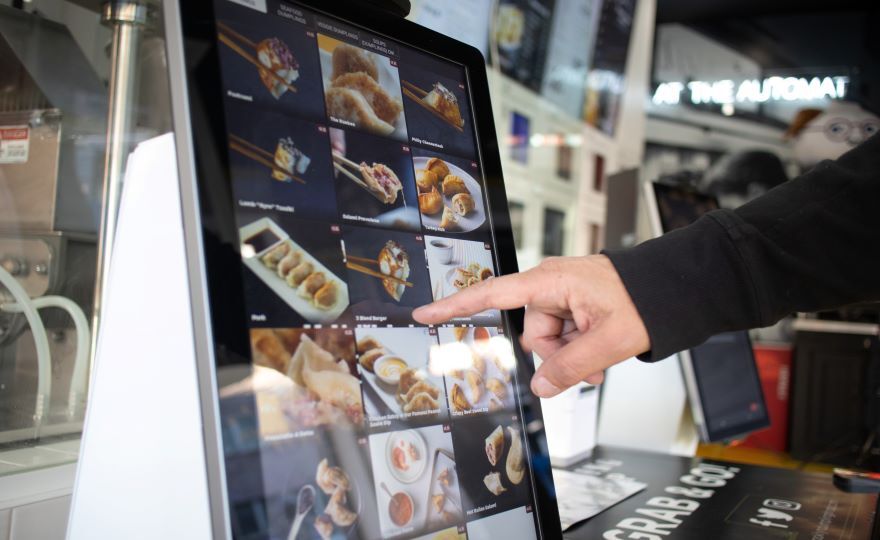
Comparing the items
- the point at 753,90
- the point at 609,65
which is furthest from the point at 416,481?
the point at 753,90

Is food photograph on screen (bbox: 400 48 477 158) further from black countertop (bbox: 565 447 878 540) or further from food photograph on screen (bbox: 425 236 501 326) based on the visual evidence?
black countertop (bbox: 565 447 878 540)

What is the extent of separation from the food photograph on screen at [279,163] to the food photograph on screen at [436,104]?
13cm

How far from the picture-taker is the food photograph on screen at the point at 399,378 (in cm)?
59

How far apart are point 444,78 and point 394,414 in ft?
1.24

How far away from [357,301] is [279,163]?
0.13 metres

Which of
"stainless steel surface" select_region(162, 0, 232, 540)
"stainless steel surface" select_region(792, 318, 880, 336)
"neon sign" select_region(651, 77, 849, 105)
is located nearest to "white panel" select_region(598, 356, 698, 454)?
"stainless steel surface" select_region(162, 0, 232, 540)

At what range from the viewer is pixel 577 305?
62 centimetres

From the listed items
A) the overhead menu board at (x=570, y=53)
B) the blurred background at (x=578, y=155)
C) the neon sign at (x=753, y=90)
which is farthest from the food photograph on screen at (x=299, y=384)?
the neon sign at (x=753, y=90)

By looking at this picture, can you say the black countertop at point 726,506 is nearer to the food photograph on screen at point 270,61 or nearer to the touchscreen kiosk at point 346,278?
the touchscreen kiosk at point 346,278

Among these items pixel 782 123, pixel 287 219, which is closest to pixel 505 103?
pixel 287 219

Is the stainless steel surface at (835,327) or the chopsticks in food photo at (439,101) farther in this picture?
the stainless steel surface at (835,327)

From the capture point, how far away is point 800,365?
207 inches

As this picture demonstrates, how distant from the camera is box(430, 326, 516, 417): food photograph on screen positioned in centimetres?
67

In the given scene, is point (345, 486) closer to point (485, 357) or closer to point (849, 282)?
point (485, 357)
